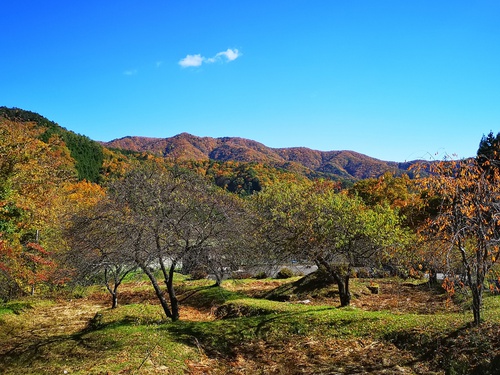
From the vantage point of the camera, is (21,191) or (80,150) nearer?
(21,191)

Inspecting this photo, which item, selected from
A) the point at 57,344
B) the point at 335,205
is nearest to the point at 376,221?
the point at 335,205

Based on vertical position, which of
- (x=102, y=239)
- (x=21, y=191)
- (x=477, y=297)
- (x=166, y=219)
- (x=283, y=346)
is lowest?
(x=283, y=346)

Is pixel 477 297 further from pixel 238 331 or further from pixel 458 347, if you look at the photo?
pixel 238 331

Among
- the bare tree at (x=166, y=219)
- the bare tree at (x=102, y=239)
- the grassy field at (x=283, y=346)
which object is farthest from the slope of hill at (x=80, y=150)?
the grassy field at (x=283, y=346)

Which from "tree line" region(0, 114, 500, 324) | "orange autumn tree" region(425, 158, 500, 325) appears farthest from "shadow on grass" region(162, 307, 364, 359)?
"orange autumn tree" region(425, 158, 500, 325)

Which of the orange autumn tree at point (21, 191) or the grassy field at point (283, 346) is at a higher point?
the orange autumn tree at point (21, 191)

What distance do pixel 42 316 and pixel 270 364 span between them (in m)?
18.0

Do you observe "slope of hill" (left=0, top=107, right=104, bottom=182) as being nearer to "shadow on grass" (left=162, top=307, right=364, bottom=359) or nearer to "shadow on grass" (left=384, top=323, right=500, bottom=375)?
"shadow on grass" (left=162, top=307, right=364, bottom=359)

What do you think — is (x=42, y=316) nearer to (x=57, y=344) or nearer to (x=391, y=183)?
(x=57, y=344)

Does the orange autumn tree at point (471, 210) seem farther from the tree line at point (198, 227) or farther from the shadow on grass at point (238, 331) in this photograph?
the shadow on grass at point (238, 331)

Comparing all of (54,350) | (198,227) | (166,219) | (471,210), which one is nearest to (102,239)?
(166,219)

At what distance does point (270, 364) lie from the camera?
10234mm

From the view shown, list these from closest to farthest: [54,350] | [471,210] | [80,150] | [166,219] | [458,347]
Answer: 1. [471,210]
2. [458,347]
3. [54,350]
4. [166,219]
5. [80,150]

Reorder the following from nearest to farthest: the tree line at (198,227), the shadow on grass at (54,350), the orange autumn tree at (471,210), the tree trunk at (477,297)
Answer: the orange autumn tree at (471,210)
the tree trunk at (477,297)
the shadow on grass at (54,350)
the tree line at (198,227)
